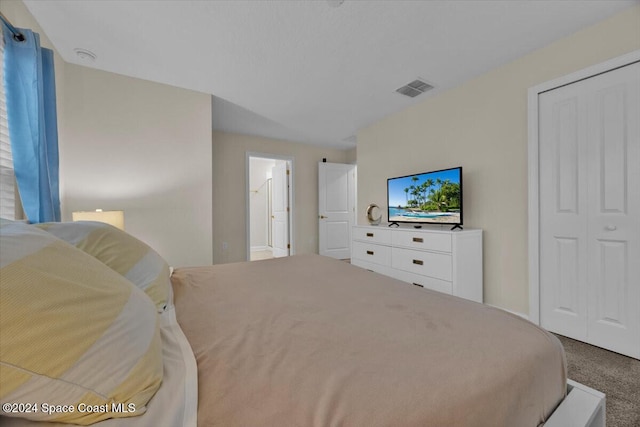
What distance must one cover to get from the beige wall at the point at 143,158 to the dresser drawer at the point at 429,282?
7.77 ft

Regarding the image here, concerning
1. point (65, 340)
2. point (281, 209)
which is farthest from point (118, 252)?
point (281, 209)

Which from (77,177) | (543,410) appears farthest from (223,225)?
(543,410)

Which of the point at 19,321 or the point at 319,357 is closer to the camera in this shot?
the point at 19,321

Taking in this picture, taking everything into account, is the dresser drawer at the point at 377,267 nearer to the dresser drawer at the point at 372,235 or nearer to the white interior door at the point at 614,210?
the dresser drawer at the point at 372,235

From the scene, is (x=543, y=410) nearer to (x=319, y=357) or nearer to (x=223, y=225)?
(x=319, y=357)

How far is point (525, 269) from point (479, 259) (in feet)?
1.23

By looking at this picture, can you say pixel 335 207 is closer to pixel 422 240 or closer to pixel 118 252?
pixel 422 240

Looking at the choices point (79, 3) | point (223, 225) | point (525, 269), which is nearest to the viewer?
point (79, 3)

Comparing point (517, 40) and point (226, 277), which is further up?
point (517, 40)

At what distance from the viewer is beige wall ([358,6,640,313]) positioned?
2.05 m

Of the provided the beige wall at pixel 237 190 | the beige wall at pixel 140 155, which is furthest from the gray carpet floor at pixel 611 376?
the beige wall at pixel 237 190

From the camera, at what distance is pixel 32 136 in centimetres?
163

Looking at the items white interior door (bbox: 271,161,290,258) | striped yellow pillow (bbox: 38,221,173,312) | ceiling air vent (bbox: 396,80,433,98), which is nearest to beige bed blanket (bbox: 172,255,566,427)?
striped yellow pillow (bbox: 38,221,173,312)

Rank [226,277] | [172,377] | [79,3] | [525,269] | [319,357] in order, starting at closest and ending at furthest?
[172,377]
[319,357]
[226,277]
[79,3]
[525,269]
